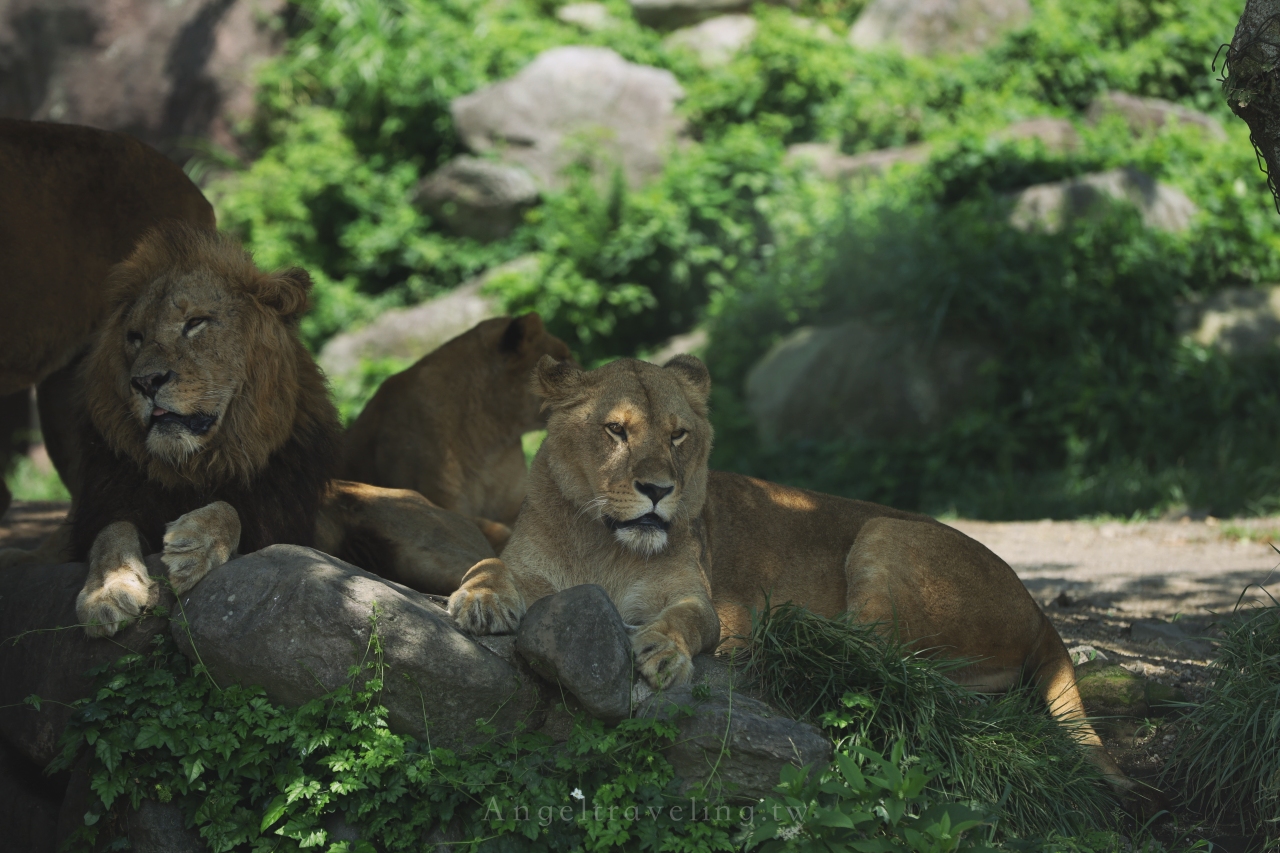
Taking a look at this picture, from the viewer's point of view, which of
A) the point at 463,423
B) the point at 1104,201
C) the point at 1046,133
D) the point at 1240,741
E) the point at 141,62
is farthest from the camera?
the point at 141,62

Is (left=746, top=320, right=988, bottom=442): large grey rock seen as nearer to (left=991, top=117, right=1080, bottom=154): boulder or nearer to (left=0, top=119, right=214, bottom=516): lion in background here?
(left=991, top=117, right=1080, bottom=154): boulder

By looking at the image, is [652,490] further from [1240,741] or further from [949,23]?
[949,23]

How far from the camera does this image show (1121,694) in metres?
4.55

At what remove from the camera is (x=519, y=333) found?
6.17 meters

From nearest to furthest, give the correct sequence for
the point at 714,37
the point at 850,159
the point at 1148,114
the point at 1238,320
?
the point at 1238,320 < the point at 1148,114 < the point at 850,159 < the point at 714,37

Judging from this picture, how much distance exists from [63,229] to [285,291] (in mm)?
1558

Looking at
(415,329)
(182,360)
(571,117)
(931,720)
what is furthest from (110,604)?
(571,117)

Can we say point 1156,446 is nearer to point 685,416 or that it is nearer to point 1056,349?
point 1056,349

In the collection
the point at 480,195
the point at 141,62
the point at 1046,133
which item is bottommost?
the point at 480,195

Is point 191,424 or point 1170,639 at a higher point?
point 191,424

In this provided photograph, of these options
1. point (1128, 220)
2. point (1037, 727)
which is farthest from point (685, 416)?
point (1128, 220)

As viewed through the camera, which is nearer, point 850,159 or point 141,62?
point 850,159

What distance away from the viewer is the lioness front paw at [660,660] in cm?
354

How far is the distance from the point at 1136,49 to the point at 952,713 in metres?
13.0
